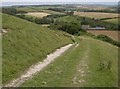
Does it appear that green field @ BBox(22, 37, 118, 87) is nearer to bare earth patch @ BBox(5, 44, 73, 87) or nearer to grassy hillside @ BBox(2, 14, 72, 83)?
bare earth patch @ BBox(5, 44, 73, 87)

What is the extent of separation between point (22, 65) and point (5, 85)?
256 inches

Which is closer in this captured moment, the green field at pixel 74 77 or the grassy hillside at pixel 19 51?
the green field at pixel 74 77

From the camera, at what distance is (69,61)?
29.4 metres

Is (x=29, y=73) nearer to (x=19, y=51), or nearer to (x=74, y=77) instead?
(x=74, y=77)

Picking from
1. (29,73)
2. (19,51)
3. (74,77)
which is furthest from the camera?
(19,51)

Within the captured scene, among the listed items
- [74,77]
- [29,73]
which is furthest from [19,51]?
[74,77]

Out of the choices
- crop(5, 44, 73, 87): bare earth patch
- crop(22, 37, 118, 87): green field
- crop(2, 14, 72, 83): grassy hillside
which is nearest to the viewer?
crop(22, 37, 118, 87): green field

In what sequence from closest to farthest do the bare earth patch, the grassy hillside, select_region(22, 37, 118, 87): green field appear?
select_region(22, 37, 118, 87): green field → the bare earth patch → the grassy hillside

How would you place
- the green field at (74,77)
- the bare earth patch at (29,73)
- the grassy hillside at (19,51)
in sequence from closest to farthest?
1. the green field at (74,77)
2. the bare earth patch at (29,73)
3. the grassy hillside at (19,51)

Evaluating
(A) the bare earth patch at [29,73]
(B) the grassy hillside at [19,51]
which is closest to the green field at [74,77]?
(A) the bare earth patch at [29,73]

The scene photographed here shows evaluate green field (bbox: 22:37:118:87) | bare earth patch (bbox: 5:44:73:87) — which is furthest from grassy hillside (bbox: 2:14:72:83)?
green field (bbox: 22:37:118:87)

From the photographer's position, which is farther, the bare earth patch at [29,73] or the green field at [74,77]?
the bare earth patch at [29,73]

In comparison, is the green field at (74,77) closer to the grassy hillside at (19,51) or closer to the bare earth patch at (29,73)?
the bare earth patch at (29,73)

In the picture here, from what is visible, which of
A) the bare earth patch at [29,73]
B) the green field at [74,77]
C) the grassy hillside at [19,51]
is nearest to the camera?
the green field at [74,77]
